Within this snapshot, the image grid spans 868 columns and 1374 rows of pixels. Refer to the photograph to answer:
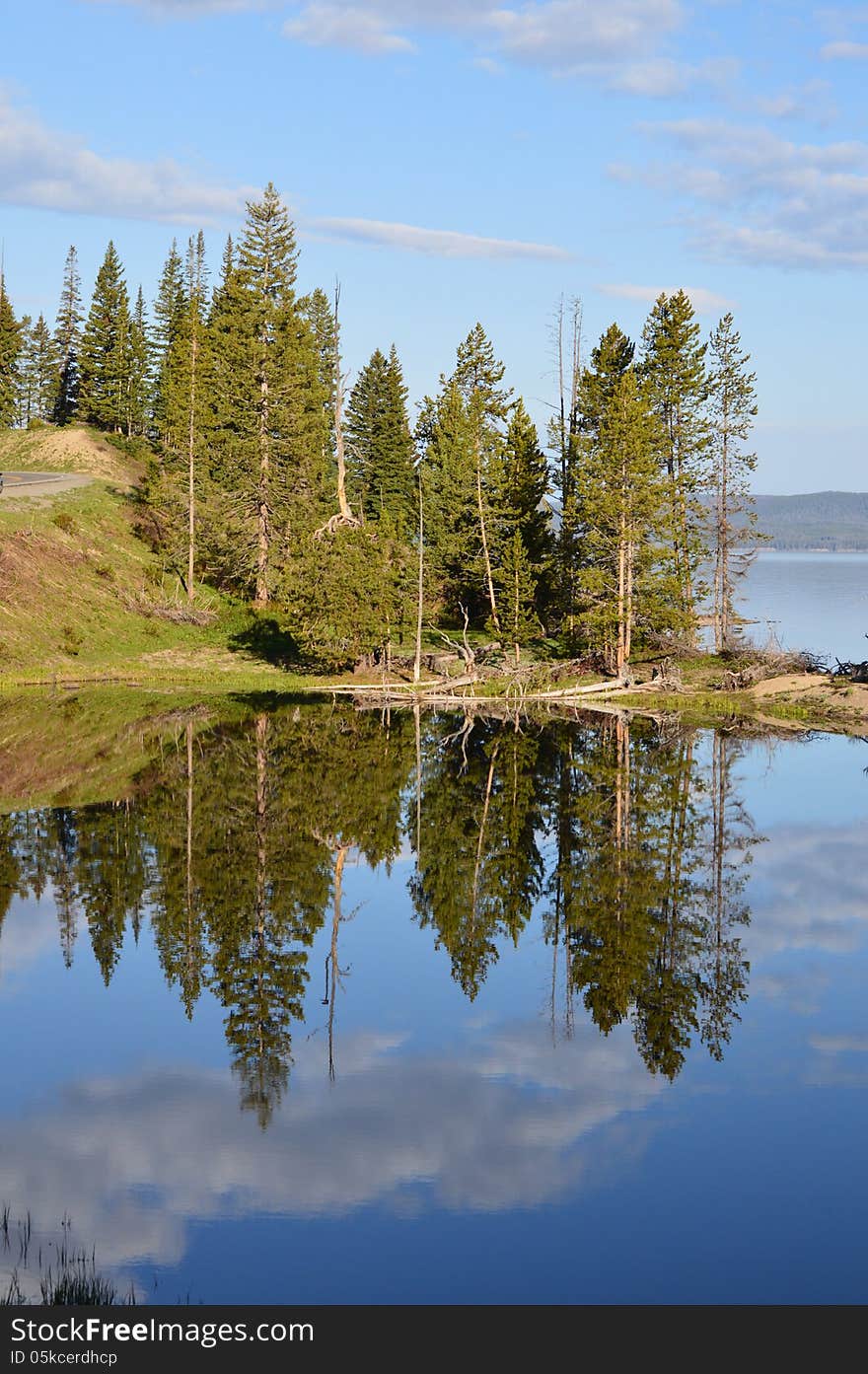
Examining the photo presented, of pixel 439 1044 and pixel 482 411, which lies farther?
pixel 482 411

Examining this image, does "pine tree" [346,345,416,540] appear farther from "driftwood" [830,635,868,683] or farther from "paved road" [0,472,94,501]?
"driftwood" [830,635,868,683]

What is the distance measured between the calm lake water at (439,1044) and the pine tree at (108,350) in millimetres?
73553

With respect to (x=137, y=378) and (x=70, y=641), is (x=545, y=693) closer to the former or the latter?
(x=70, y=641)

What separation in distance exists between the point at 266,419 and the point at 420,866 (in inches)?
1858

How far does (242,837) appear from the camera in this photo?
27312 millimetres

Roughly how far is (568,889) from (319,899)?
460 centimetres

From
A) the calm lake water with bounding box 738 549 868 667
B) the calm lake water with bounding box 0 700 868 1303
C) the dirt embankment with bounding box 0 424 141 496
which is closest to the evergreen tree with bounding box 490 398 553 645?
the calm lake water with bounding box 738 549 868 667

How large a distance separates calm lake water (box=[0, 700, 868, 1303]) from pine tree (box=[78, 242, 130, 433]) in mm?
73553

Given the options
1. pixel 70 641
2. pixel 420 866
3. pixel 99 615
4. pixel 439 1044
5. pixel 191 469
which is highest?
pixel 191 469

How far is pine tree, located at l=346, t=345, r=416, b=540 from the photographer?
90.0 metres

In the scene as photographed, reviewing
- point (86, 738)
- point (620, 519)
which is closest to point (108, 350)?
point (620, 519)

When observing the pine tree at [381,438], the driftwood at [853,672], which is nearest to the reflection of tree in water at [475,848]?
the driftwood at [853,672]

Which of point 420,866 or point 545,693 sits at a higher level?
point 545,693

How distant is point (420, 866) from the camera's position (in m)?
25.8
